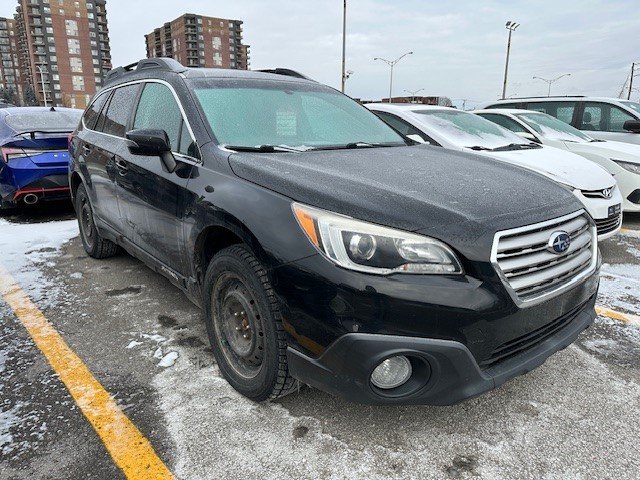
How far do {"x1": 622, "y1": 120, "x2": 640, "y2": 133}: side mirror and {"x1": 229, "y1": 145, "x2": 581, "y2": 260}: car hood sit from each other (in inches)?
236

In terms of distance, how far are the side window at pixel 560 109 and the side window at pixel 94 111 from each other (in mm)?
7084

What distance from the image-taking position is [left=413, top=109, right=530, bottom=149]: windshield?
519 cm

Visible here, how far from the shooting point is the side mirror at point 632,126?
23.7 ft

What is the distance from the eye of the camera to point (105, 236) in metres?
4.15

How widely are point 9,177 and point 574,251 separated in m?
6.23

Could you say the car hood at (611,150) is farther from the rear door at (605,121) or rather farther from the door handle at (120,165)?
the door handle at (120,165)

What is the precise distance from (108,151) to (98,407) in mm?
2155

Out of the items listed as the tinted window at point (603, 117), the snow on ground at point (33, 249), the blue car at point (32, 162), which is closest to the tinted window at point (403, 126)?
the snow on ground at point (33, 249)

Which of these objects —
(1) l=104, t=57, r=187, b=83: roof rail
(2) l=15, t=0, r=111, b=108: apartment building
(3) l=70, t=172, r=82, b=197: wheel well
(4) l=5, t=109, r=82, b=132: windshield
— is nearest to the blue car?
(4) l=5, t=109, r=82, b=132: windshield

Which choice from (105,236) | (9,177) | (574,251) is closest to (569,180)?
(574,251)

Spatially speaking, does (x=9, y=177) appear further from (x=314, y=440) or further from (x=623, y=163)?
(x=623, y=163)

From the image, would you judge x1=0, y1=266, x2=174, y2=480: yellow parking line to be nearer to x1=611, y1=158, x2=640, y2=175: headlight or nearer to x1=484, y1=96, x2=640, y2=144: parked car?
x1=611, y1=158, x2=640, y2=175: headlight

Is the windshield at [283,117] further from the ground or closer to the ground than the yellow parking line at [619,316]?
further from the ground

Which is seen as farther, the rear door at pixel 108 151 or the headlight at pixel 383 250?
the rear door at pixel 108 151
